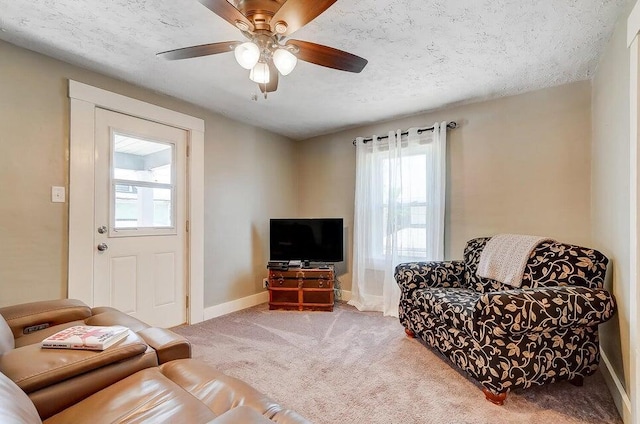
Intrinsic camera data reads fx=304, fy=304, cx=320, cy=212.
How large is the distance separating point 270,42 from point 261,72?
0.55 feet

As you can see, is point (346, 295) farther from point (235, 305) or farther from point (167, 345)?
point (167, 345)

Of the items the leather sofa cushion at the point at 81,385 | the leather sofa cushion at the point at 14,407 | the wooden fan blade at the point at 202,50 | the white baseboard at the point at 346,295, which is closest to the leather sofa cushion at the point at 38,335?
the leather sofa cushion at the point at 81,385

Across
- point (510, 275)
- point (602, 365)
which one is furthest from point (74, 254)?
point (602, 365)

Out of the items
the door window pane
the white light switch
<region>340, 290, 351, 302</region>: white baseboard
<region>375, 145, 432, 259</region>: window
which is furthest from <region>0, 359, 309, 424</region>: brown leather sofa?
<region>340, 290, 351, 302</region>: white baseboard

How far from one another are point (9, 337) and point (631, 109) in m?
3.19

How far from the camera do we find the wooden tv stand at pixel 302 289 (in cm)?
357

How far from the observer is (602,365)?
2.10m

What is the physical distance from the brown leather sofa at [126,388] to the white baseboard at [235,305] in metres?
2.02

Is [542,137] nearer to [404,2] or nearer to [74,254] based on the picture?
[404,2]

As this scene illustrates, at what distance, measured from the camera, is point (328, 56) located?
5.41ft

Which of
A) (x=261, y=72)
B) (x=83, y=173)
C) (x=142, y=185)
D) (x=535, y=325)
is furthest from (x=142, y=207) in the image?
(x=535, y=325)

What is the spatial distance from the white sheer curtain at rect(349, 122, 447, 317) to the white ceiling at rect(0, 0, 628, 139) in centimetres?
58

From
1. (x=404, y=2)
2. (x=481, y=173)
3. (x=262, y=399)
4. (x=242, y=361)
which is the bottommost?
(x=242, y=361)

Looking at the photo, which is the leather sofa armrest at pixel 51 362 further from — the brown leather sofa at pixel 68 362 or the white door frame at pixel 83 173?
the white door frame at pixel 83 173
